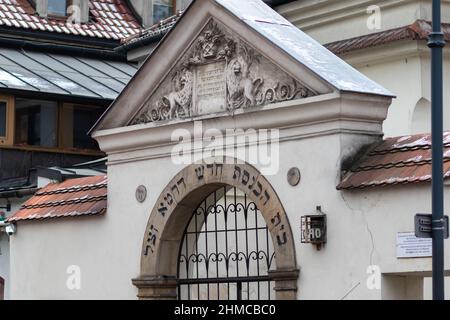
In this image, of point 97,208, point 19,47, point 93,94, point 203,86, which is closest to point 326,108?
point 203,86

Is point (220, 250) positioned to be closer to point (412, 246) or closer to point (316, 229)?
point (316, 229)

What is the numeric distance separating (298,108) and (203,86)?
1.85 m

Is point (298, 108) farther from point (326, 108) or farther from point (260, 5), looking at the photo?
point (260, 5)

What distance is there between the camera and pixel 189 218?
17734 mm

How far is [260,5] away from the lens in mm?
17594

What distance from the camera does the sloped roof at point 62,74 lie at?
2873 cm

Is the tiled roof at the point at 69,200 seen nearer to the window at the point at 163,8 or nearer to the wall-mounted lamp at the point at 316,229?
the wall-mounted lamp at the point at 316,229

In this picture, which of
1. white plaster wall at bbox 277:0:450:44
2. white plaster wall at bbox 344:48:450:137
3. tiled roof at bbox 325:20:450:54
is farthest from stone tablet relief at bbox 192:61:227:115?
white plaster wall at bbox 277:0:450:44

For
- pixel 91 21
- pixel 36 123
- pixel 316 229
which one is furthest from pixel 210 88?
pixel 91 21

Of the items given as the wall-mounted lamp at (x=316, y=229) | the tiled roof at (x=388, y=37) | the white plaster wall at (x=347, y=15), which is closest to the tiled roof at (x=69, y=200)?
the wall-mounted lamp at (x=316, y=229)

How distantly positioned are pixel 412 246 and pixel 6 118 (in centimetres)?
1504

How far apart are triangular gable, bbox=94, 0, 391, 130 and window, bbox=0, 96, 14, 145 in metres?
9.96

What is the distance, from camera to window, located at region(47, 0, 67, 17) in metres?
33.2

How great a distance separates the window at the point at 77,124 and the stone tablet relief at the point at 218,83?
11.3 meters
